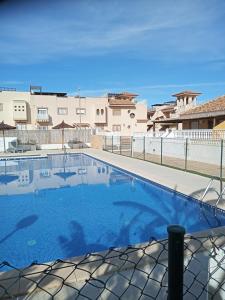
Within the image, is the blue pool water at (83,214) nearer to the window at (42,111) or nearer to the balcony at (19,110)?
the balcony at (19,110)

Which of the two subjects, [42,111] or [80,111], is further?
[80,111]

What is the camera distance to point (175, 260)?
1216 millimetres

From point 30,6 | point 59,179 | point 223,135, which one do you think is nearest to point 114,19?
point 30,6

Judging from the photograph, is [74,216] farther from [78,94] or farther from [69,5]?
[78,94]

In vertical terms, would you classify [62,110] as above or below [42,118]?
above

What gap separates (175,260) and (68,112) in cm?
3809

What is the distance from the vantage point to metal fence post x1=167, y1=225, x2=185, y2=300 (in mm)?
1203

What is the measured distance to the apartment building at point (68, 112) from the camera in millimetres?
35625

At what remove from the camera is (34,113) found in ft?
122

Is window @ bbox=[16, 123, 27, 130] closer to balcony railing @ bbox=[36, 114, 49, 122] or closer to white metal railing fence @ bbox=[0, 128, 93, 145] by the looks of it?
balcony railing @ bbox=[36, 114, 49, 122]

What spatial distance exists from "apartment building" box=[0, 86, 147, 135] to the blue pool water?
23917 mm

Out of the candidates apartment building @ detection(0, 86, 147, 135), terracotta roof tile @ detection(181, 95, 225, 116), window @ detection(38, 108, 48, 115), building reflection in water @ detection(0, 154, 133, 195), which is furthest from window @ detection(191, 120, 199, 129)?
window @ detection(38, 108, 48, 115)

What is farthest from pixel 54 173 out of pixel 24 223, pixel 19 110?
pixel 19 110

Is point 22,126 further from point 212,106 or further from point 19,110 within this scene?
point 212,106
